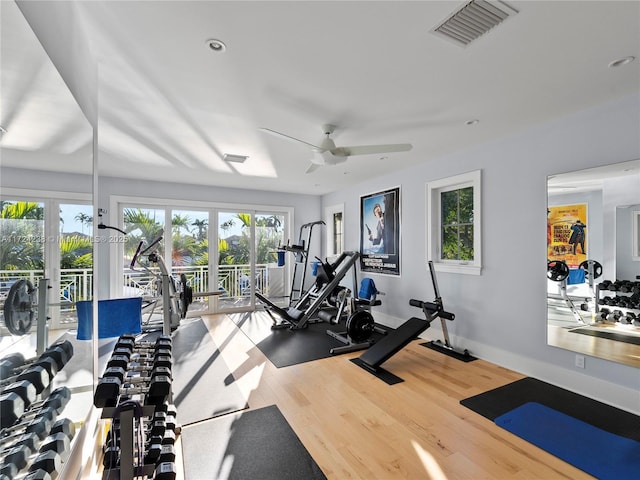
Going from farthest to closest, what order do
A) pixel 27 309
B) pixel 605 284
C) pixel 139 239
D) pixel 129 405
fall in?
pixel 139 239, pixel 605 284, pixel 129 405, pixel 27 309

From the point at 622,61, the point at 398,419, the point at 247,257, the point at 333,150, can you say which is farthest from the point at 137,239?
the point at 622,61

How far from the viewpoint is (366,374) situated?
3.28 meters

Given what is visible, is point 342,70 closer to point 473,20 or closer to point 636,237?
point 473,20

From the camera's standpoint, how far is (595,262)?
291 cm

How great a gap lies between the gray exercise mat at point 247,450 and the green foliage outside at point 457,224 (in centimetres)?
Result: 298

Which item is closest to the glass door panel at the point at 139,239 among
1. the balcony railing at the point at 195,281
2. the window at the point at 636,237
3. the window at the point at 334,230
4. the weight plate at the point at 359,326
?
the balcony railing at the point at 195,281

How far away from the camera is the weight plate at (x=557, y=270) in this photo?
2998mm

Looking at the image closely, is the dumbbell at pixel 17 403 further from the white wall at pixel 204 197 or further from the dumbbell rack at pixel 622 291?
the white wall at pixel 204 197

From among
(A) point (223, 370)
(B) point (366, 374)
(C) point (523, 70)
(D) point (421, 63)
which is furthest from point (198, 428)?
(C) point (523, 70)

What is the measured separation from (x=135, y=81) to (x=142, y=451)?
2.46m

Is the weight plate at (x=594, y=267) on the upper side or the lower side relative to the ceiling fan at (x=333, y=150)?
lower

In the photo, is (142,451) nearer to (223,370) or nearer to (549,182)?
(223,370)

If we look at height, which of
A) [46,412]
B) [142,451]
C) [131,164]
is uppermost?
[131,164]

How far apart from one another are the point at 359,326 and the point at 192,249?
3613 millimetres
